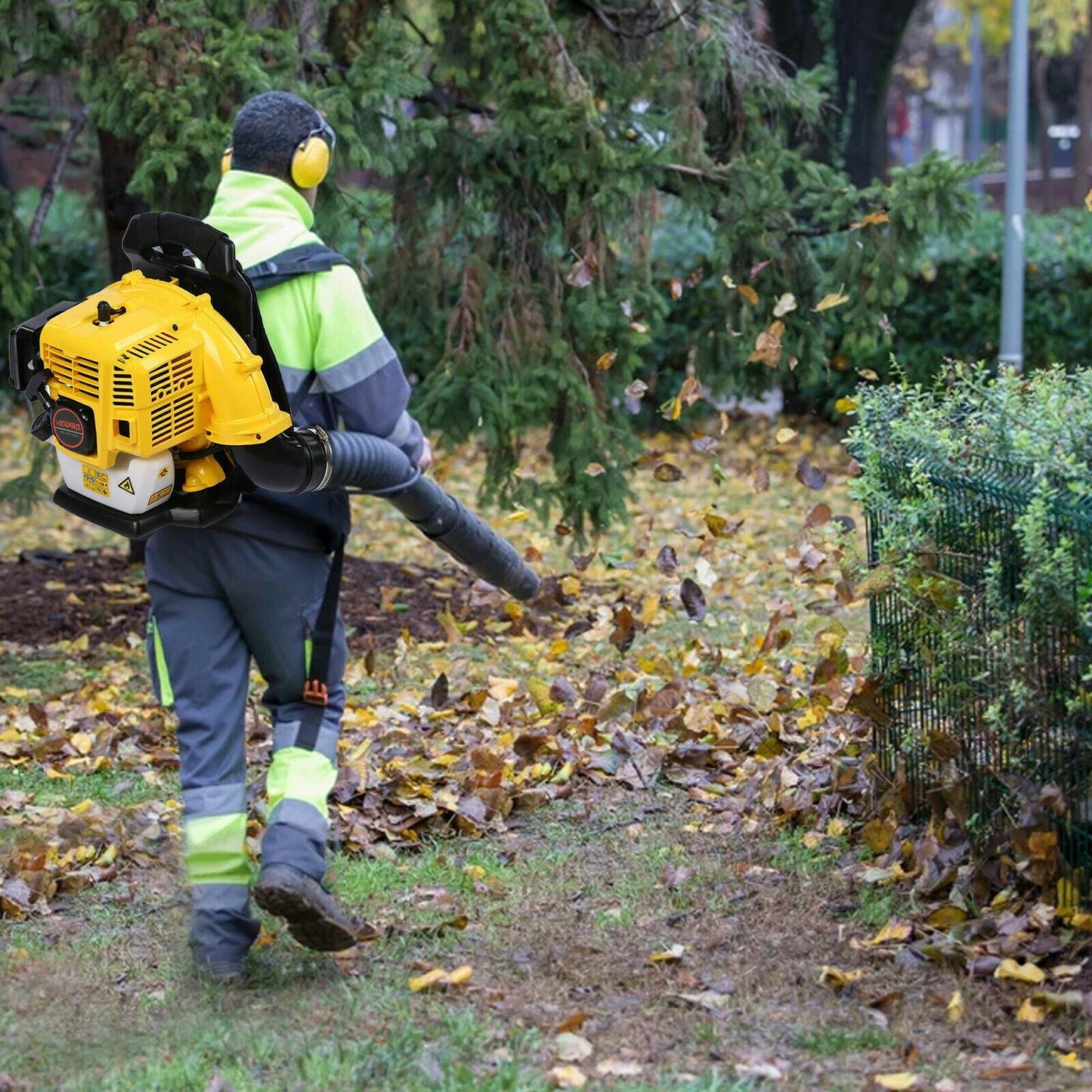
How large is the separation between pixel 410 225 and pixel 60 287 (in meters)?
1.95

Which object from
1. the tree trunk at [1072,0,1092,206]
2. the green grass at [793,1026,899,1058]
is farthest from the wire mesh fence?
the tree trunk at [1072,0,1092,206]

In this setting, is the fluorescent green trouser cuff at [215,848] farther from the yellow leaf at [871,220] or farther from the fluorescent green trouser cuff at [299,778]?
the yellow leaf at [871,220]

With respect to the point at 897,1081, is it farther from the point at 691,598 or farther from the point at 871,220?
the point at 871,220

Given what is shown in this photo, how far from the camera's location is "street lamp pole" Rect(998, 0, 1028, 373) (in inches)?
477

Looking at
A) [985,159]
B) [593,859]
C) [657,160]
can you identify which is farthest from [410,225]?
[593,859]

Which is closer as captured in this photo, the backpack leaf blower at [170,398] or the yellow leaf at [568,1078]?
the yellow leaf at [568,1078]

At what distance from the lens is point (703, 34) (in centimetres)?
793

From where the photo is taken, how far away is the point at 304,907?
3.64 meters

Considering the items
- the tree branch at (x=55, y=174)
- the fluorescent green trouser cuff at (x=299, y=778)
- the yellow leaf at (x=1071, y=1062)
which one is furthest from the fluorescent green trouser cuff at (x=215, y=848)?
the tree branch at (x=55, y=174)

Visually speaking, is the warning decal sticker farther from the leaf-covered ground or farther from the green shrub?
the green shrub

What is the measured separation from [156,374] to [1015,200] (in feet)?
32.9

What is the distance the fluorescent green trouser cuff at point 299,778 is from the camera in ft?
12.7

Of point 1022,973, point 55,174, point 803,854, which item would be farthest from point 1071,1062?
point 55,174

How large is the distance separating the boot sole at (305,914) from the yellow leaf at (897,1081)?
1272 mm
